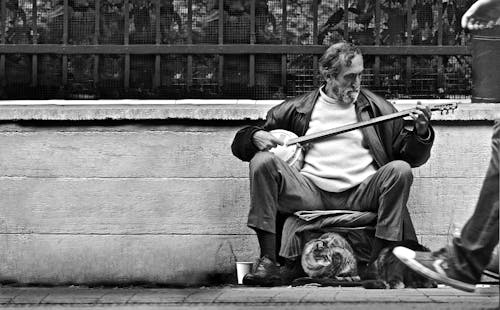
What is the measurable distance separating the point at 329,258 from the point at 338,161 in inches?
21.1

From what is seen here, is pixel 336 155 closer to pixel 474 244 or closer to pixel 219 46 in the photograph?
pixel 219 46

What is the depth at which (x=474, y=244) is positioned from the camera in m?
6.02

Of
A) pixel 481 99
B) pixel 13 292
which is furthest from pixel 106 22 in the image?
pixel 481 99

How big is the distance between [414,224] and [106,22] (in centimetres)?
225

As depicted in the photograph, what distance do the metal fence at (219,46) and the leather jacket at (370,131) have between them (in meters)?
0.74

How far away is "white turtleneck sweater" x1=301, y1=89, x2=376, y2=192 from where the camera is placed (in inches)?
294

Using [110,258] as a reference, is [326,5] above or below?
above

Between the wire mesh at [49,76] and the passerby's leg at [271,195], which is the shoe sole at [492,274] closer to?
the passerby's leg at [271,195]


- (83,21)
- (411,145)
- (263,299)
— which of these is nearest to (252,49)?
(83,21)

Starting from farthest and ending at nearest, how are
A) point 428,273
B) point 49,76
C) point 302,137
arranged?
point 49,76 → point 302,137 → point 428,273

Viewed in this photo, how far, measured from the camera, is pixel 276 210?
744 centimetres

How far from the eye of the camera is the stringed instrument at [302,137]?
23.9 ft

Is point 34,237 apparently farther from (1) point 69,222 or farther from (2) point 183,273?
(2) point 183,273

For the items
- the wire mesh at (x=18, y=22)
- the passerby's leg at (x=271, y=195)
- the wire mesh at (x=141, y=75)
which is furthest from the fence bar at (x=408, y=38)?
the wire mesh at (x=18, y=22)
